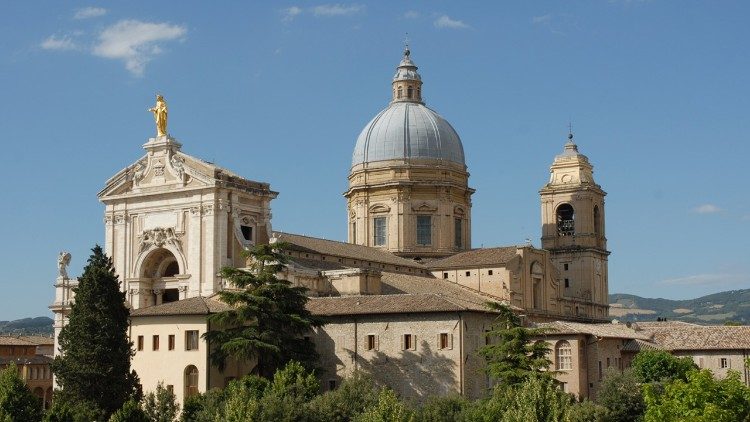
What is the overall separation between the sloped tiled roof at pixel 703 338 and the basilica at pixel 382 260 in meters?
6.17

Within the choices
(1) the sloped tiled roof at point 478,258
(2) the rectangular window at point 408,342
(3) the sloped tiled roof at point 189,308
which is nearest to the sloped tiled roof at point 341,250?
(1) the sloped tiled roof at point 478,258

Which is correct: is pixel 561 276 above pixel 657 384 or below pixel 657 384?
above

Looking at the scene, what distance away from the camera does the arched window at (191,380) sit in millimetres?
58156

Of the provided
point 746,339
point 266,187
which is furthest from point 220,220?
point 746,339

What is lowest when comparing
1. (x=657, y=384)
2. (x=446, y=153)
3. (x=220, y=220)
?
(x=657, y=384)

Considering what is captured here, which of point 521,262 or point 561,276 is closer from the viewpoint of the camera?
point 521,262

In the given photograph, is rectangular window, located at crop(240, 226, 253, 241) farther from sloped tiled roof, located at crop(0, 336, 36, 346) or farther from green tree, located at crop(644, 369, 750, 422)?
sloped tiled roof, located at crop(0, 336, 36, 346)

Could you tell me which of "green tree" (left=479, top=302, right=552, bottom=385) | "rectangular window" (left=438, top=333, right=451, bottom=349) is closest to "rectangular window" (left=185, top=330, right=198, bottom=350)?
"rectangular window" (left=438, top=333, right=451, bottom=349)

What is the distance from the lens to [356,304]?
59281 mm

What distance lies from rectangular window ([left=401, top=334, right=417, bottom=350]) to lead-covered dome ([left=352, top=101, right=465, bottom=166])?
27981 mm

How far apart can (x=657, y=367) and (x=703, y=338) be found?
36.0ft

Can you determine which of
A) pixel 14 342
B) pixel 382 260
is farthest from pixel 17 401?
pixel 14 342

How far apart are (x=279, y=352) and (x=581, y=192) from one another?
132ft

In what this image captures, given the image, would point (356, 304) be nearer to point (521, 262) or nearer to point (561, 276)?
point (521, 262)
